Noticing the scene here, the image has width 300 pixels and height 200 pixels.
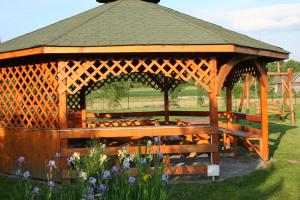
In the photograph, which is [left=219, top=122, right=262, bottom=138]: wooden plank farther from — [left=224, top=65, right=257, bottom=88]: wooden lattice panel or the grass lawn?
[left=224, top=65, right=257, bottom=88]: wooden lattice panel

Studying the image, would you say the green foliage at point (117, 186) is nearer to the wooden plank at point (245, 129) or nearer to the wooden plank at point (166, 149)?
the wooden plank at point (166, 149)

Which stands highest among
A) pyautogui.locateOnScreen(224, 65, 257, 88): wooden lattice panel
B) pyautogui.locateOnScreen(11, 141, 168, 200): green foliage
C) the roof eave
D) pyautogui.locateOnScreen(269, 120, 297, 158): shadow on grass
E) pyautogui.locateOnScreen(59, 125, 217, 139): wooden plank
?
the roof eave

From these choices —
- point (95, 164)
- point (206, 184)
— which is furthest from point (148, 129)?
point (95, 164)

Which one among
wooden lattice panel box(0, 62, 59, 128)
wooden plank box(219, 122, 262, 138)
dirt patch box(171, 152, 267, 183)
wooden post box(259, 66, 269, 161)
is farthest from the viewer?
wooden plank box(219, 122, 262, 138)

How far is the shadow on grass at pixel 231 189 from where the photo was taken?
7.05 meters

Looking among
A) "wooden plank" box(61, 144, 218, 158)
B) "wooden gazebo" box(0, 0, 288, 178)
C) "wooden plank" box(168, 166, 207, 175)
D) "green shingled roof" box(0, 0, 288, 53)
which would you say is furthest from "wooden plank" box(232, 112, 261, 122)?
"wooden plank" box(168, 166, 207, 175)

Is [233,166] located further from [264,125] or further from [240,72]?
[240,72]

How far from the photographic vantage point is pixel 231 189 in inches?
297

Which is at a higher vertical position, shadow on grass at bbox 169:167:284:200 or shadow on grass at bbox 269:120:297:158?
shadow on grass at bbox 269:120:297:158

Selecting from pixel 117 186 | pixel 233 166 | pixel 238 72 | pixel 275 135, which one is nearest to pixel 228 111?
pixel 238 72

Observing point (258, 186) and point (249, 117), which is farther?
point (249, 117)

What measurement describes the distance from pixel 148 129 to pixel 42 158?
237 centimetres

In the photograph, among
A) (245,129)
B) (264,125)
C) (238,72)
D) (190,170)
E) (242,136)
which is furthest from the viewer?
(238,72)

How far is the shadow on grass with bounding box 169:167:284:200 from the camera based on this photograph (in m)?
7.05
